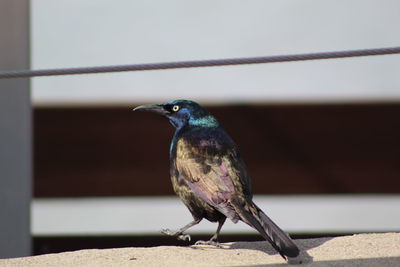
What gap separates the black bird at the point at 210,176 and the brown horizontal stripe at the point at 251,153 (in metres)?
3.07

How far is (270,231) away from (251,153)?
12.5ft

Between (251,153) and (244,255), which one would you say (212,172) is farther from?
(251,153)

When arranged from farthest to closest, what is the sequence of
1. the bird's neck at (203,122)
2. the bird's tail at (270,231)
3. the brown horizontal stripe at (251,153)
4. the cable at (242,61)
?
1. the brown horizontal stripe at (251,153)
2. the bird's neck at (203,122)
3. the bird's tail at (270,231)
4. the cable at (242,61)

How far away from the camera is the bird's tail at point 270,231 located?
4.68 m

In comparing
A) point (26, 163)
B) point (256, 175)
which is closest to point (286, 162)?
point (256, 175)

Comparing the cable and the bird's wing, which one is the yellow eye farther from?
the cable

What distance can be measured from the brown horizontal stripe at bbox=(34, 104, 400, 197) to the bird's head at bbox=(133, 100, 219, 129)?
296 cm

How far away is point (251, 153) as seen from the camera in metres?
8.62

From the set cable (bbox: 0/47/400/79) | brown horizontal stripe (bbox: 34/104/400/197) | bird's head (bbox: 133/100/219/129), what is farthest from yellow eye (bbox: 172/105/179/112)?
brown horizontal stripe (bbox: 34/104/400/197)

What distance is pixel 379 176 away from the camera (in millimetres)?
8672

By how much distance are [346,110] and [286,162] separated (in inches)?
26.8

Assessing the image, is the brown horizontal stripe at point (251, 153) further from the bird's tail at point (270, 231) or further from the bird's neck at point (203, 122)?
the bird's tail at point (270, 231)

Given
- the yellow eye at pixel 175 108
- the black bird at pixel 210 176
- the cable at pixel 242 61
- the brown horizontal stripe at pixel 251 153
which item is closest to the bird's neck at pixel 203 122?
the black bird at pixel 210 176

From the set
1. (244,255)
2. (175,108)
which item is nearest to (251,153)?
(175,108)
